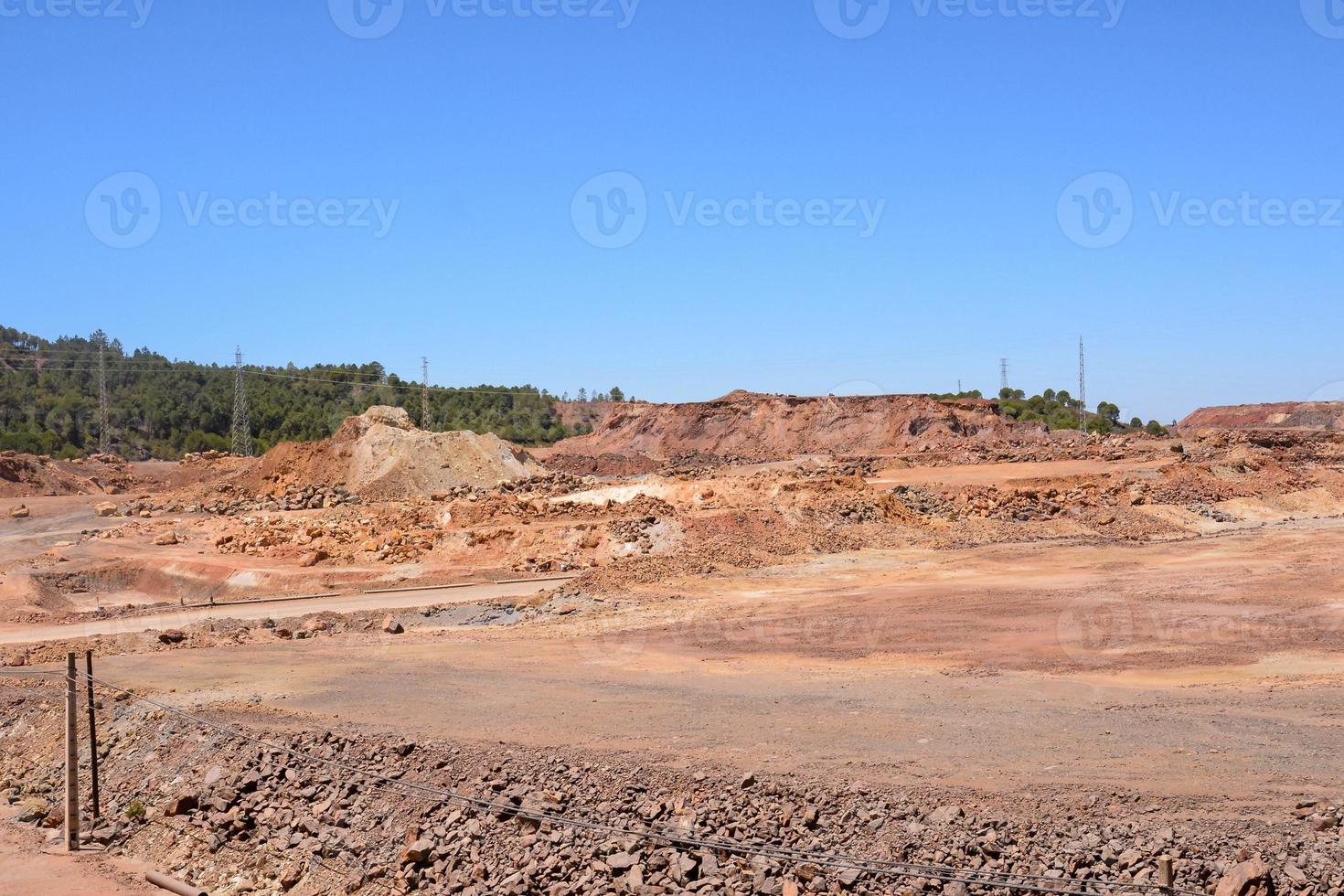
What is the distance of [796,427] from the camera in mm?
70312

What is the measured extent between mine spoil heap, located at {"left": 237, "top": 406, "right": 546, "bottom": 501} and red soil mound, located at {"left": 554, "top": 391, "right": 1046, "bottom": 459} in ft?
67.3

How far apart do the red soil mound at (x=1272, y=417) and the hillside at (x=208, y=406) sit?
2104 inches

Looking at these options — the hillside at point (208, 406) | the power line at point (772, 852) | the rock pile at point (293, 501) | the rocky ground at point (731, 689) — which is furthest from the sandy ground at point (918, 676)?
the hillside at point (208, 406)

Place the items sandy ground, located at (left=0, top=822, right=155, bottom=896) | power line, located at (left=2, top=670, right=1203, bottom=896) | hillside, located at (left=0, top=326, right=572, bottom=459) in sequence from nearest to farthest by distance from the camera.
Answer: power line, located at (left=2, top=670, right=1203, bottom=896) → sandy ground, located at (left=0, top=822, right=155, bottom=896) → hillside, located at (left=0, top=326, right=572, bottom=459)

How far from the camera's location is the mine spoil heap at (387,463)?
42.1 m

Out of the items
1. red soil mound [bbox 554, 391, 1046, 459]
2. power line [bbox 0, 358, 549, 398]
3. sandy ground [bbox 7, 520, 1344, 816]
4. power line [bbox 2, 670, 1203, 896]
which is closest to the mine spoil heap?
sandy ground [bbox 7, 520, 1344, 816]

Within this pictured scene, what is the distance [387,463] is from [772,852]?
34982 mm

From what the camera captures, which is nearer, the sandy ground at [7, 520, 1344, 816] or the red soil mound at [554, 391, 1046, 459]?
the sandy ground at [7, 520, 1344, 816]

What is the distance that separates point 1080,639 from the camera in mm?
17953

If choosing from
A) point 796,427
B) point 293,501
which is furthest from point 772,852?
point 796,427

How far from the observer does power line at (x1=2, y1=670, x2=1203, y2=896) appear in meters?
8.73

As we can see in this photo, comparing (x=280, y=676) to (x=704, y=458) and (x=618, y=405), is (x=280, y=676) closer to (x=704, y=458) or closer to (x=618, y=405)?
(x=704, y=458)

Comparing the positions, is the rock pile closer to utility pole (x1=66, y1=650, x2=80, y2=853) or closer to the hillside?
utility pole (x1=66, y1=650, x2=80, y2=853)

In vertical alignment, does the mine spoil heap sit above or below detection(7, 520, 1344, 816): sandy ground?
above
